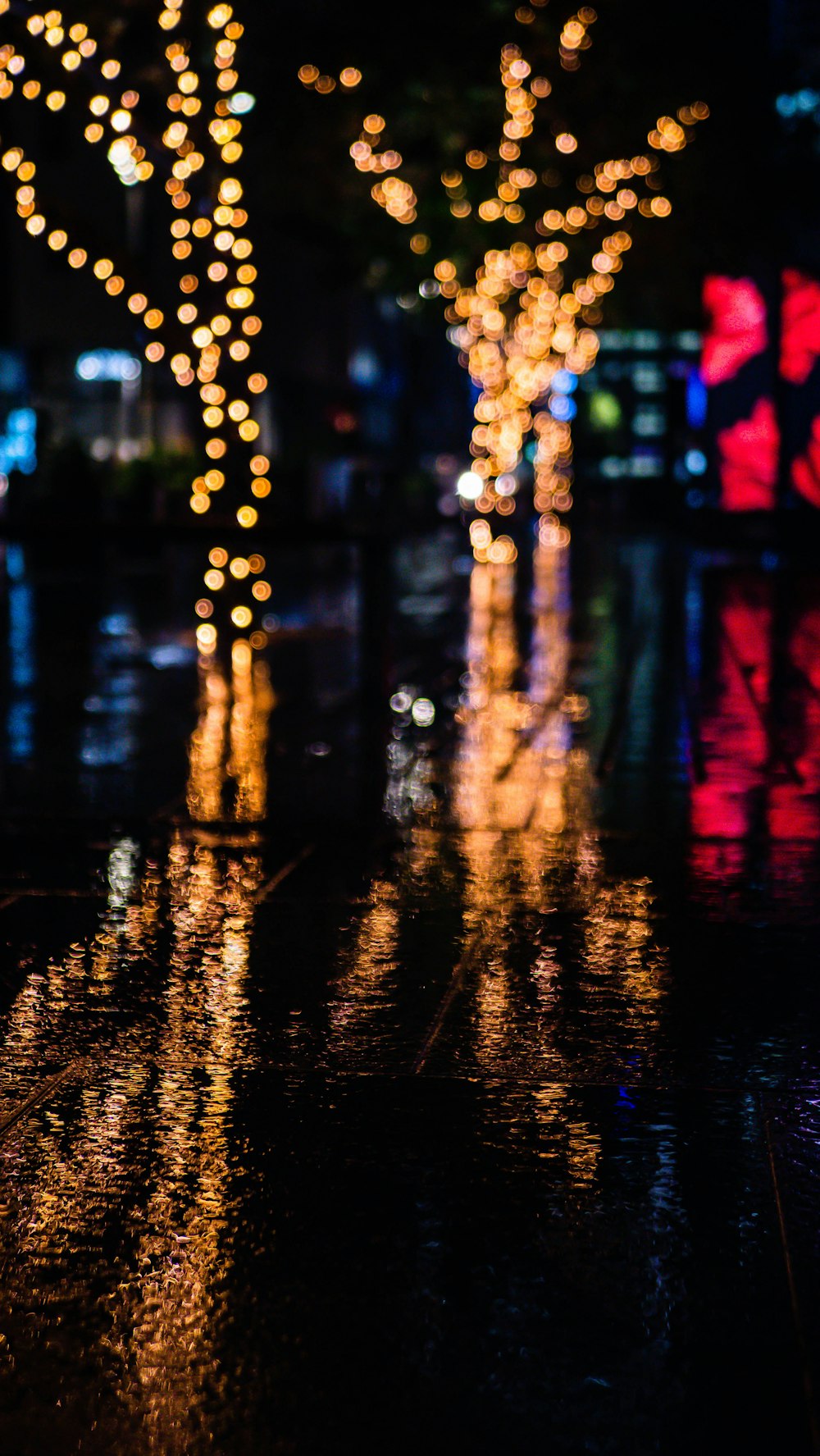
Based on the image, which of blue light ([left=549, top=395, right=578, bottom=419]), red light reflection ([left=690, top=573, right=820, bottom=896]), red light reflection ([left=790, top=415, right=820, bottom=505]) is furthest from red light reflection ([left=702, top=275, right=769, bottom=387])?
red light reflection ([left=690, top=573, right=820, bottom=896])

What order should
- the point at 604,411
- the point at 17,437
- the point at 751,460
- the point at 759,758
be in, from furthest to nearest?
the point at 604,411
the point at 17,437
the point at 751,460
the point at 759,758

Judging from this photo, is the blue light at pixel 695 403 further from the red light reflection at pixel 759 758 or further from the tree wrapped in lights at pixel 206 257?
the tree wrapped in lights at pixel 206 257

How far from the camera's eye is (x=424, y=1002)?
516 cm

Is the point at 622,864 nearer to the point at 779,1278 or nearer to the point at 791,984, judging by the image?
the point at 791,984

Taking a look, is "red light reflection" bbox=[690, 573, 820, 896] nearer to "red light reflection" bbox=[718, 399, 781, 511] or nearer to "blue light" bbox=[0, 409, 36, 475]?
"red light reflection" bbox=[718, 399, 781, 511]

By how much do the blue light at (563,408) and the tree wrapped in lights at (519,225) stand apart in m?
6.80

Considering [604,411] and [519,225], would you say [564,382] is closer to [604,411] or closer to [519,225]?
[604,411]

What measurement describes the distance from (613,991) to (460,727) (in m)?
5.19

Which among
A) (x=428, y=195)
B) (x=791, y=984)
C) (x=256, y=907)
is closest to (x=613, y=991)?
(x=791, y=984)

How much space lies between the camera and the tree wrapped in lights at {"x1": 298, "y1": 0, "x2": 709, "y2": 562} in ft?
88.4

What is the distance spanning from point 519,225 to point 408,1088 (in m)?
25.4

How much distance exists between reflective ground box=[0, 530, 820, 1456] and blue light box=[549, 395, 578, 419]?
2930 cm

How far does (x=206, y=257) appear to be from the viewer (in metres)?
13.4

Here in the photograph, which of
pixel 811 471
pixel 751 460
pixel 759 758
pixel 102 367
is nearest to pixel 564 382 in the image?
pixel 102 367
